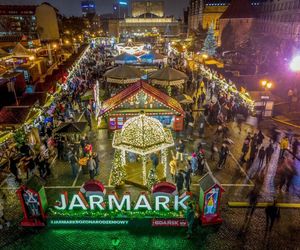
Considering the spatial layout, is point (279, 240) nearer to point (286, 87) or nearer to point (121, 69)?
point (121, 69)

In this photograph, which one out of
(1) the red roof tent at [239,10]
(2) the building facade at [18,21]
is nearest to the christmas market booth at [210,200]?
(1) the red roof tent at [239,10]

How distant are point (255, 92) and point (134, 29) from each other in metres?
83.3

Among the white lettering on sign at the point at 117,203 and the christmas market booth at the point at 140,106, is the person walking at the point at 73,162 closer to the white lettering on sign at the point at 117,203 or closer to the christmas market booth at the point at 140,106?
the white lettering on sign at the point at 117,203

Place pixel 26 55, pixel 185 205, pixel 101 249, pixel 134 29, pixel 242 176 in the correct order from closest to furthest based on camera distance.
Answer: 1. pixel 101 249
2. pixel 185 205
3. pixel 242 176
4. pixel 26 55
5. pixel 134 29

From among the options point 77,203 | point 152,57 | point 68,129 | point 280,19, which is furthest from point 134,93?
point 280,19

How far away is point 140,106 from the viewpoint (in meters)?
17.2

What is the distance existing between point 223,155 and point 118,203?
20.6 feet

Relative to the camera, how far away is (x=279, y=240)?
358 inches

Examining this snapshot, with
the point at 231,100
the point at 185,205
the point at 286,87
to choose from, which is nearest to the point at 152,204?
the point at 185,205

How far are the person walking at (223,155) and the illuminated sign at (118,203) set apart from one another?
183 inches

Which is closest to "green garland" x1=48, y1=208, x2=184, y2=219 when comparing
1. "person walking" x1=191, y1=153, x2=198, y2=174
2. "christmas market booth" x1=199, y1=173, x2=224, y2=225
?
"christmas market booth" x1=199, y1=173, x2=224, y2=225

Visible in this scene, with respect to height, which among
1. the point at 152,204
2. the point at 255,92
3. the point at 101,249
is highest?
the point at 255,92

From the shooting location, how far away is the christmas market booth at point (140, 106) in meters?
16.7

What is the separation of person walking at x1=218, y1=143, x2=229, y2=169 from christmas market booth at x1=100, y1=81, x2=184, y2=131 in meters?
4.47
